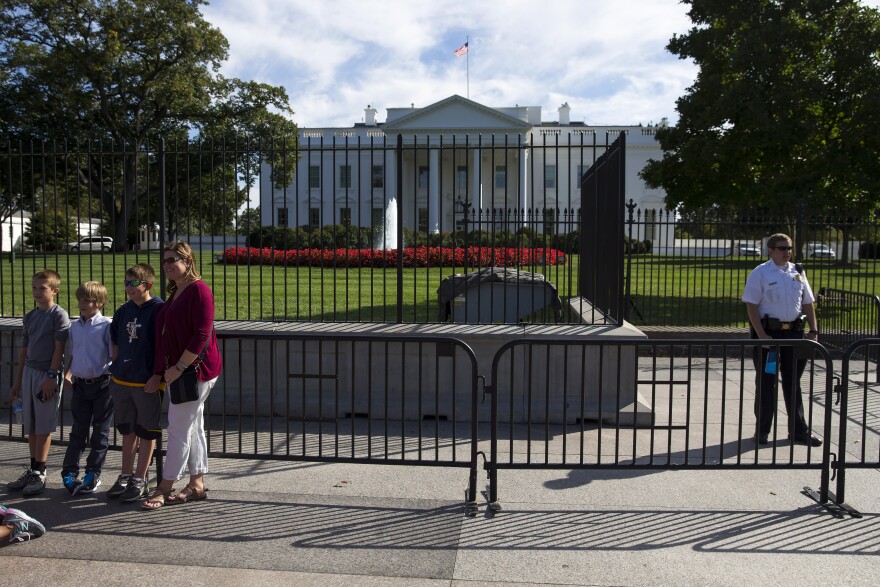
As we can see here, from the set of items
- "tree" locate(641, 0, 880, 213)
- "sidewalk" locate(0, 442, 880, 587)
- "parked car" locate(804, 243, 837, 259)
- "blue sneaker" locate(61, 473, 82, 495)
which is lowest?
"sidewalk" locate(0, 442, 880, 587)

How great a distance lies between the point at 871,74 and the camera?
53.6ft

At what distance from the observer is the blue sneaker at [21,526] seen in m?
4.43

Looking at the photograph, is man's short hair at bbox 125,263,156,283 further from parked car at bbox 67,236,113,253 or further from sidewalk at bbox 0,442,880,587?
parked car at bbox 67,236,113,253

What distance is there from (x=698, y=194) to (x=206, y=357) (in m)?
16.9

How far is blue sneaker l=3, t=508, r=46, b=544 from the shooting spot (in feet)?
14.5

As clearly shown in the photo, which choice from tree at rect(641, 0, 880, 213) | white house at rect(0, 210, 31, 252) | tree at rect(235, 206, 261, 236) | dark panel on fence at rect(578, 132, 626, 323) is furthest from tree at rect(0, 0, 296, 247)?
dark panel on fence at rect(578, 132, 626, 323)

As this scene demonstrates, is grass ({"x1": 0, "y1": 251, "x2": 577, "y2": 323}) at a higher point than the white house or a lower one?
lower

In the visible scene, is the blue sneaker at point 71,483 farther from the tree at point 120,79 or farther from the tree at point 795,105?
the tree at point 120,79

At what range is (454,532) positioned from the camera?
187 inches

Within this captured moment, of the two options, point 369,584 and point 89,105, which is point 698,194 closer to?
point 369,584

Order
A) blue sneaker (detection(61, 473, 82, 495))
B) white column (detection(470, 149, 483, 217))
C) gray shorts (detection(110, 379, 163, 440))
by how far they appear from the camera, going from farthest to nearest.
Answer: white column (detection(470, 149, 483, 217)), blue sneaker (detection(61, 473, 82, 495)), gray shorts (detection(110, 379, 163, 440))

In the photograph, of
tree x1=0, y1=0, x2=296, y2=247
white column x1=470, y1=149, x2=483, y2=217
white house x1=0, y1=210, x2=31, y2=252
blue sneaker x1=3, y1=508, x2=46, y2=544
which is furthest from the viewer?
tree x1=0, y1=0, x2=296, y2=247

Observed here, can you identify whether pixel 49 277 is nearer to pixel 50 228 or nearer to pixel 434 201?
pixel 50 228

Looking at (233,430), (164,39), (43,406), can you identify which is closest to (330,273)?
(233,430)
